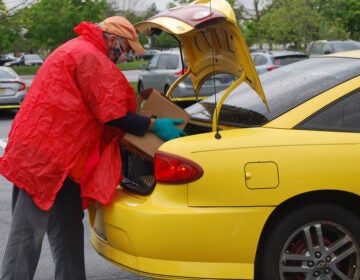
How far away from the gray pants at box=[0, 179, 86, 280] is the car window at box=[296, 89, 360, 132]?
1469 millimetres

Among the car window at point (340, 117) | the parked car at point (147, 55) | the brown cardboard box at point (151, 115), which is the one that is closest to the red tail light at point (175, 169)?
the brown cardboard box at point (151, 115)

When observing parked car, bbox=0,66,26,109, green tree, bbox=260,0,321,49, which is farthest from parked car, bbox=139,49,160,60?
green tree, bbox=260,0,321,49

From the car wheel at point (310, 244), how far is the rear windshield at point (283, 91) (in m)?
0.62

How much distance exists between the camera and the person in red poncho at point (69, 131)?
358cm

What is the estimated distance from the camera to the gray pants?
12.1 feet

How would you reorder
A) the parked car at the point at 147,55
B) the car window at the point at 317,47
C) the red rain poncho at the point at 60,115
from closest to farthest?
the red rain poncho at the point at 60,115
the parked car at the point at 147,55
the car window at the point at 317,47

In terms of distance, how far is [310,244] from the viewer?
364 centimetres

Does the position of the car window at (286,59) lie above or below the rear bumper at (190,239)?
below

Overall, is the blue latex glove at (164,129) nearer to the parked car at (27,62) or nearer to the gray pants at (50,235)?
the gray pants at (50,235)

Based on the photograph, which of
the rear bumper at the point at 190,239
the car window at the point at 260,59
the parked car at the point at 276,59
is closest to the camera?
the rear bumper at the point at 190,239

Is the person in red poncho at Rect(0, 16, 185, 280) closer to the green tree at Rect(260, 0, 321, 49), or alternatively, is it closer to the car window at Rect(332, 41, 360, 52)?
the car window at Rect(332, 41, 360, 52)

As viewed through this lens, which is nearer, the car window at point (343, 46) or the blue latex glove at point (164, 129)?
the blue latex glove at point (164, 129)

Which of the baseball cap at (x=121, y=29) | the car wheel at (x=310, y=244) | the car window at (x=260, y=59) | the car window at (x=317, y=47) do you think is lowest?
the car window at (x=317, y=47)

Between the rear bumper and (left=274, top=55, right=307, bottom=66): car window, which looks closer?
the rear bumper
